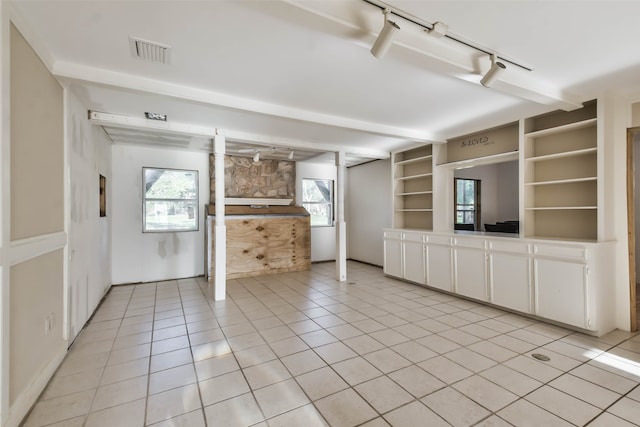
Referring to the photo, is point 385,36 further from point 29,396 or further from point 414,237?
point 414,237

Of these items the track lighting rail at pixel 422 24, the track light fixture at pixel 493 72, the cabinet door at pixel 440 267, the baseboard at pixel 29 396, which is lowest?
the baseboard at pixel 29 396

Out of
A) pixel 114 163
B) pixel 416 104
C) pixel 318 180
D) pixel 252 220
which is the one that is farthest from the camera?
Result: pixel 318 180

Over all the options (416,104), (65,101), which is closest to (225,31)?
(65,101)

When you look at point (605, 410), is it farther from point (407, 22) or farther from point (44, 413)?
point (44, 413)

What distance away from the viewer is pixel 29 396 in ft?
6.37

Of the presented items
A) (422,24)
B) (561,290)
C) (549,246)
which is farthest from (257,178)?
(561,290)

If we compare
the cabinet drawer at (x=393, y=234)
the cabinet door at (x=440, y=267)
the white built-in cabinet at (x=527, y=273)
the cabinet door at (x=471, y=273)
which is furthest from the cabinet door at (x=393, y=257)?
the cabinet door at (x=471, y=273)

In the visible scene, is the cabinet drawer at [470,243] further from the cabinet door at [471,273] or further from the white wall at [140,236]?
the white wall at [140,236]

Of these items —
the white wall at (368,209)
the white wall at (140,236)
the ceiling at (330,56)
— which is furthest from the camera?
the white wall at (368,209)

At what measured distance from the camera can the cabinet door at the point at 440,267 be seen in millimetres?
4563

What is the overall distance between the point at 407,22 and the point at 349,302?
11.5 ft

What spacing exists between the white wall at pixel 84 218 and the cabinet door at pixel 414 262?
4.85 m

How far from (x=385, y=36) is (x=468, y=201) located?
6471 mm

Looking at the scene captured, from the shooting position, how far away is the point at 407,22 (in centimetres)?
201
